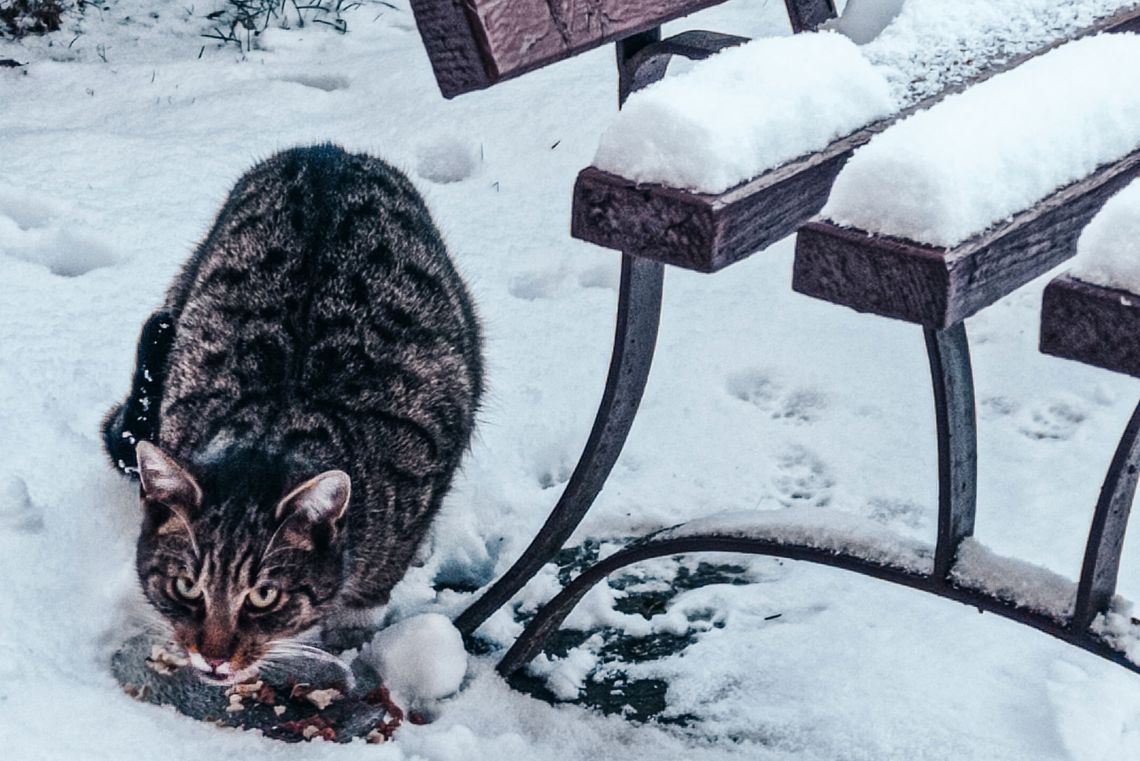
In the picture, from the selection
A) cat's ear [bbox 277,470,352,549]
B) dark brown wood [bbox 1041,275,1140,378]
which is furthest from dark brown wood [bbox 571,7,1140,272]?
cat's ear [bbox 277,470,352,549]

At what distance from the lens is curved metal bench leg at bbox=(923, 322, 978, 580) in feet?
8.10

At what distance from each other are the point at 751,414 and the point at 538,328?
0.67 metres

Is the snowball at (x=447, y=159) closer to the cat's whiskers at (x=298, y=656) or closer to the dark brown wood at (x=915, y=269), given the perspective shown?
the cat's whiskers at (x=298, y=656)

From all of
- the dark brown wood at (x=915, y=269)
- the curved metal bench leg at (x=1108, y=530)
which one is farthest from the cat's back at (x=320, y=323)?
the curved metal bench leg at (x=1108, y=530)

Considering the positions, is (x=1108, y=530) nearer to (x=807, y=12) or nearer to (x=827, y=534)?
(x=827, y=534)

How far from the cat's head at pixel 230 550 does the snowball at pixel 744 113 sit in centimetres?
99

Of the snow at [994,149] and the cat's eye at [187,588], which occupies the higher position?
the snow at [994,149]

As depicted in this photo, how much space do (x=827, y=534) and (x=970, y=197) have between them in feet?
2.68

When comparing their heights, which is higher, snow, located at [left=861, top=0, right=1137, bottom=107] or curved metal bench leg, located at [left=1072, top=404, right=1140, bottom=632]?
snow, located at [left=861, top=0, right=1137, bottom=107]

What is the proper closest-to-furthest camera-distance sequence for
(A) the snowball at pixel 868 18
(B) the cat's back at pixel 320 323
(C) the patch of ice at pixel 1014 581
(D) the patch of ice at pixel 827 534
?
(C) the patch of ice at pixel 1014 581 → (D) the patch of ice at pixel 827 534 → (A) the snowball at pixel 868 18 → (B) the cat's back at pixel 320 323

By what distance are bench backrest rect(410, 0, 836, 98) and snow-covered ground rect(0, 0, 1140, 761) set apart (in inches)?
49.9

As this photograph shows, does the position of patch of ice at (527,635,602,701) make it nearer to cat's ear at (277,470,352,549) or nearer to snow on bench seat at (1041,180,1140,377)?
cat's ear at (277,470,352,549)

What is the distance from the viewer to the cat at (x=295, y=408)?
2.85 metres

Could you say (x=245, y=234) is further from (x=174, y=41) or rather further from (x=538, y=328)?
(x=174, y=41)
